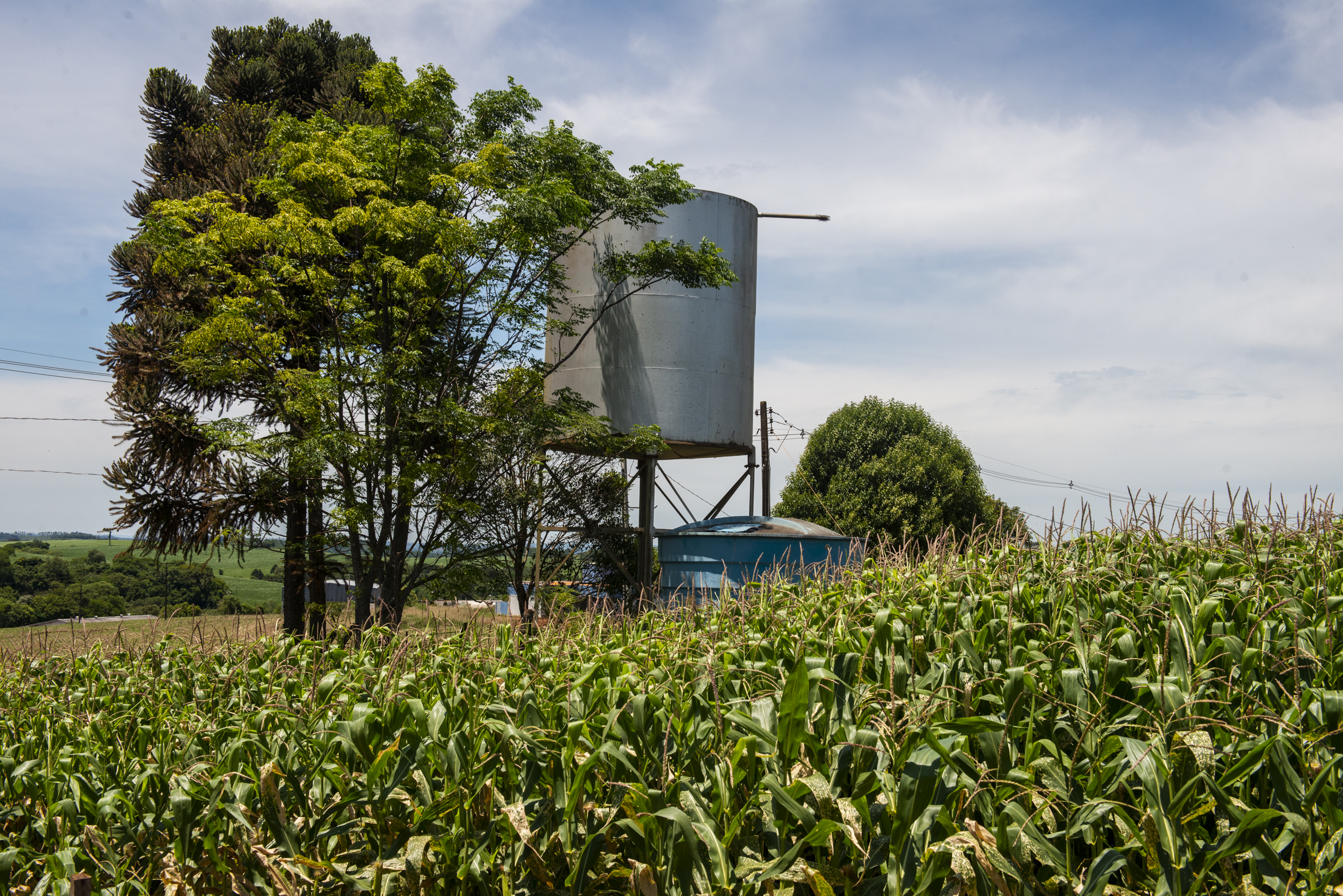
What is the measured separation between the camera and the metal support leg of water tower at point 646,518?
1628 cm

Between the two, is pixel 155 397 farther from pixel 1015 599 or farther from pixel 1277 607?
pixel 1277 607

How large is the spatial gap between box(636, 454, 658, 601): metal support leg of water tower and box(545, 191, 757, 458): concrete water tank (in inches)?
28.4

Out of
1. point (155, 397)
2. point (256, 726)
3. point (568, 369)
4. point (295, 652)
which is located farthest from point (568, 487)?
point (256, 726)

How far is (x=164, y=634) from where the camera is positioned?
269 inches

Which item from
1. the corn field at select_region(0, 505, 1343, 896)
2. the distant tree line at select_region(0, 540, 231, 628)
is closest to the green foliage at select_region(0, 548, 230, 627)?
the distant tree line at select_region(0, 540, 231, 628)

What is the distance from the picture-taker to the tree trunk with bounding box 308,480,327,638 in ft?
47.1

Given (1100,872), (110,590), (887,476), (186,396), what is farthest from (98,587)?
(1100,872)

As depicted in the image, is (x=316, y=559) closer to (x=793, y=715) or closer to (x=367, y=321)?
(x=367, y=321)

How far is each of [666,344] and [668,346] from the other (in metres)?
0.04

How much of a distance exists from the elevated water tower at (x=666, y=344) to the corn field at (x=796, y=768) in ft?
37.0

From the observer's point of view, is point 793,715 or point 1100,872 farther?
point 793,715

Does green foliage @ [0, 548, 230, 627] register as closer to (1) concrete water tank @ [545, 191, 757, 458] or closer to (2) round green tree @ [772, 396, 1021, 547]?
(1) concrete water tank @ [545, 191, 757, 458]

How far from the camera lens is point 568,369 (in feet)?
52.3

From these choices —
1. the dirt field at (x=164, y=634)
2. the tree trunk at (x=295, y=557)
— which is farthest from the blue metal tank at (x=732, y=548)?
the dirt field at (x=164, y=634)
